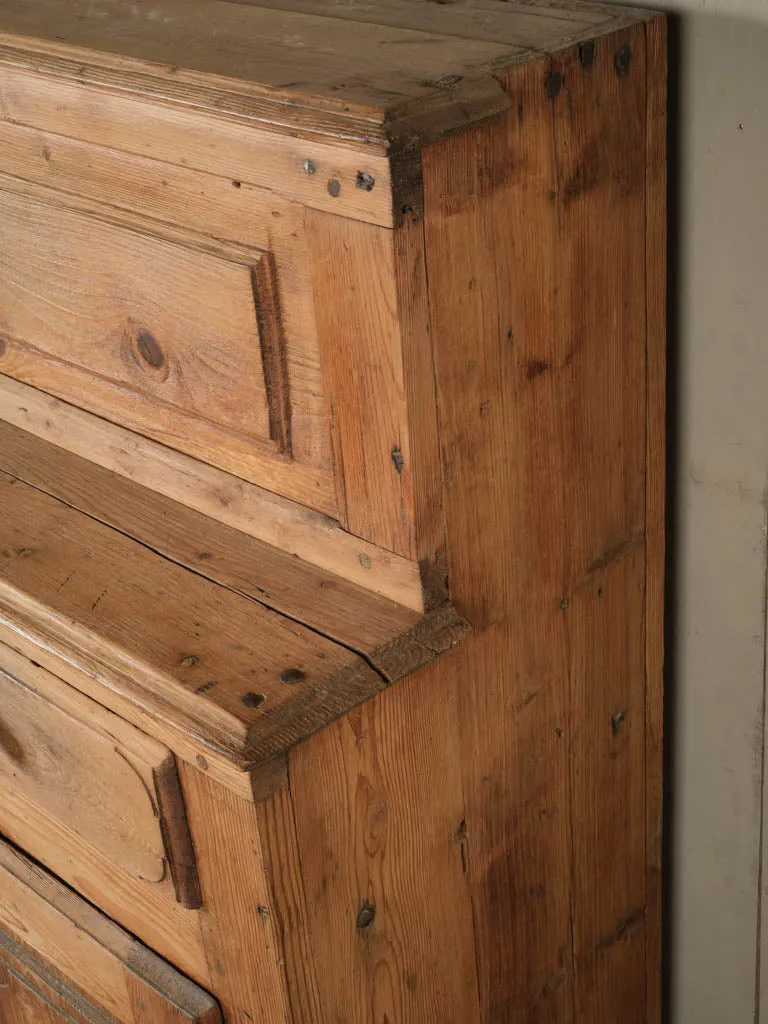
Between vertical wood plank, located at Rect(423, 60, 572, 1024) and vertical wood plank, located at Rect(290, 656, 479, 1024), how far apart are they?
3 centimetres

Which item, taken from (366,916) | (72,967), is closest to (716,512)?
(366,916)

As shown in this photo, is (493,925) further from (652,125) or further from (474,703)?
(652,125)

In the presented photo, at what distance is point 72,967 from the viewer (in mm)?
1320

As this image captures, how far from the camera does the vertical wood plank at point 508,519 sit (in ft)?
3.29

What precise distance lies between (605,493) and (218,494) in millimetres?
377

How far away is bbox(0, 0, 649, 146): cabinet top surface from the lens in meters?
0.94

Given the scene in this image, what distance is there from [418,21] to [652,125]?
230 mm

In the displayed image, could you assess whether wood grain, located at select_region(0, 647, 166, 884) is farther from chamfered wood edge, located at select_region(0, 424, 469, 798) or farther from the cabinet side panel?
the cabinet side panel


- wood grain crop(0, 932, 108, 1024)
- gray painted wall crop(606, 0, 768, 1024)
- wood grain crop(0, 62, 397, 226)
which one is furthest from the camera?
wood grain crop(0, 932, 108, 1024)

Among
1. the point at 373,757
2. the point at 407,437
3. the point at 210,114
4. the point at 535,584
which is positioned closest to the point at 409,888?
the point at 373,757

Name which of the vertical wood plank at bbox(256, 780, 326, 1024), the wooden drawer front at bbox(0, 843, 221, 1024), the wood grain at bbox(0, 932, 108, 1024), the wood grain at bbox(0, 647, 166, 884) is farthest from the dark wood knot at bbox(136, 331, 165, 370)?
the wood grain at bbox(0, 932, 108, 1024)

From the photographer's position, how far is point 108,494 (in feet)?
4.26

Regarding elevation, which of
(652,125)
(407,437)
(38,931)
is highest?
(652,125)

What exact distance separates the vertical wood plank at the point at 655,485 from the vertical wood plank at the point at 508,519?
15cm
